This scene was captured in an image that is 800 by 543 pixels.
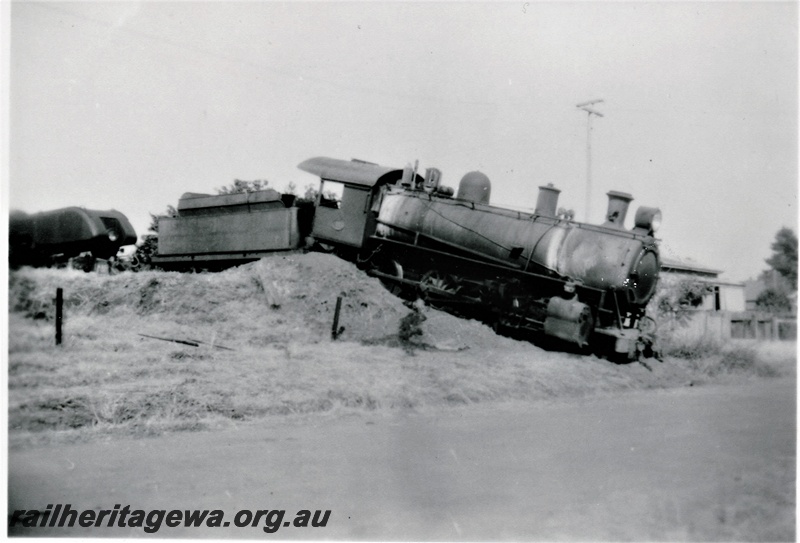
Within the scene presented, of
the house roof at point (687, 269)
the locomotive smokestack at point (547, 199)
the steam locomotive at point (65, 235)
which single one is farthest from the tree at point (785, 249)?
the house roof at point (687, 269)

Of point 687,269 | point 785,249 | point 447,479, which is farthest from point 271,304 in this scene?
point 687,269

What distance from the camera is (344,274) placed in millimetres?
14219

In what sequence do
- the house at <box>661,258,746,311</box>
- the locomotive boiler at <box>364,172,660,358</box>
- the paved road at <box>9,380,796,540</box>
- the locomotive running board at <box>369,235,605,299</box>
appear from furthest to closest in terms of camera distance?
the house at <box>661,258,746,311</box> → the locomotive running board at <box>369,235,605,299</box> → the locomotive boiler at <box>364,172,660,358</box> → the paved road at <box>9,380,796,540</box>

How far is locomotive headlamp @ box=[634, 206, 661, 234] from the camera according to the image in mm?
13328

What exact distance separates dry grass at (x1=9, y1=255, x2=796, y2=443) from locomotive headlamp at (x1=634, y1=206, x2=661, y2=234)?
2.61 metres

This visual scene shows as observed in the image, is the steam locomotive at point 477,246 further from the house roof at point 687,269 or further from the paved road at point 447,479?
the house roof at point 687,269

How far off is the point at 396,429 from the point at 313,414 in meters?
1.09

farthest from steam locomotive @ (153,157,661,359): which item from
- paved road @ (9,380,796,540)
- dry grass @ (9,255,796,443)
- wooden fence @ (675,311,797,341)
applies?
paved road @ (9,380,796,540)

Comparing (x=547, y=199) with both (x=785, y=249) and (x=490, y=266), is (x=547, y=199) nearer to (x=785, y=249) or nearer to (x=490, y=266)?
(x=490, y=266)

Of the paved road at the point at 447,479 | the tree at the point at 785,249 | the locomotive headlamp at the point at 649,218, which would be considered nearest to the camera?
the paved road at the point at 447,479

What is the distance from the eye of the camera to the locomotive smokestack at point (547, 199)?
14336 millimetres

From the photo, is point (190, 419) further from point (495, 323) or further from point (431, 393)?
point (495, 323)

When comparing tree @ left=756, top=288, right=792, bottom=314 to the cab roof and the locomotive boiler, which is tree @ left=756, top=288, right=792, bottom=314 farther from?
the cab roof

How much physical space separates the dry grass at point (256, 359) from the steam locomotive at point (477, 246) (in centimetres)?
74
